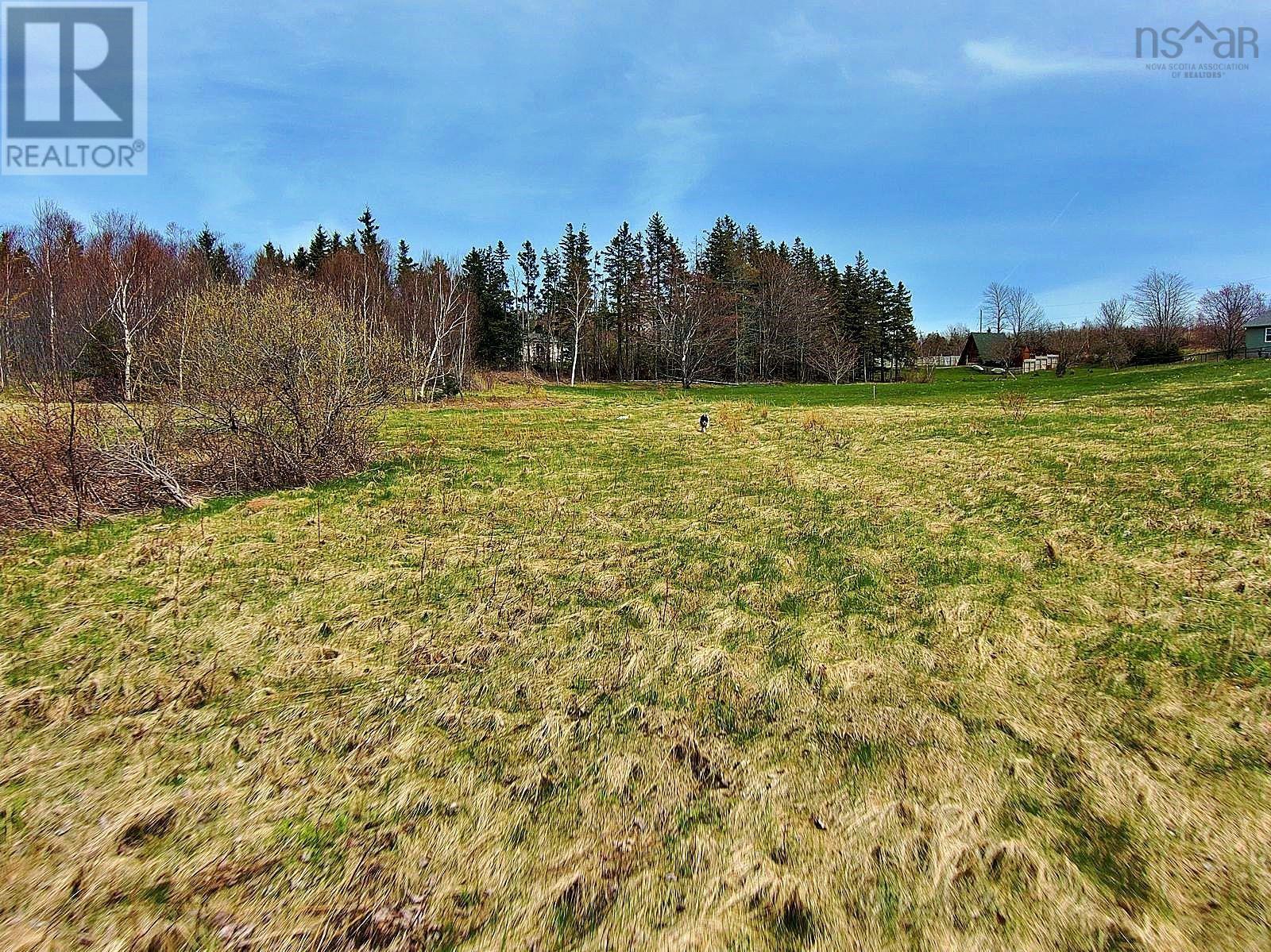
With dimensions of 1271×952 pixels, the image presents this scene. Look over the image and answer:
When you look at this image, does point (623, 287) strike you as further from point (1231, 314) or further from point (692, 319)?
point (1231, 314)

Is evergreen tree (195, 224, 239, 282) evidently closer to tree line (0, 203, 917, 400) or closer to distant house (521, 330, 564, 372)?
tree line (0, 203, 917, 400)

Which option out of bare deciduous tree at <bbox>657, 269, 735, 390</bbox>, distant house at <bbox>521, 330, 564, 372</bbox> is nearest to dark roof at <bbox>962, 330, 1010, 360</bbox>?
bare deciduous tree at <bbox>657, 269, 735, 390</bbox>

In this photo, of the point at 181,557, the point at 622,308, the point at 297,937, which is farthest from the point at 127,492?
the point at 622,308

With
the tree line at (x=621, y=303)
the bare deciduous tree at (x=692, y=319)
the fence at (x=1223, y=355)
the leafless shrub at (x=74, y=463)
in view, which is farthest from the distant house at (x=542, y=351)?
the fence at (x=1223, y=355)

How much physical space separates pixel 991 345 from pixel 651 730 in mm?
68408

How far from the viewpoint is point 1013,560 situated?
16.0ft

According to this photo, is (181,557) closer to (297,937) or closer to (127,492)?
(127,492)

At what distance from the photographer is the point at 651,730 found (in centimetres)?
298

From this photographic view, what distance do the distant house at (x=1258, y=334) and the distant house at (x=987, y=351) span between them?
47.1ft

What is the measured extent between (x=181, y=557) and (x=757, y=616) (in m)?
5.57

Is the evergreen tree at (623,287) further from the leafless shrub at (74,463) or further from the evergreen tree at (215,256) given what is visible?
the leafless shrub at (74,463)

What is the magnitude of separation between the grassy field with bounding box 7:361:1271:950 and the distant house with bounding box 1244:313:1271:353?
47124mm

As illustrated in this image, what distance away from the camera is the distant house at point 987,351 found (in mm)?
52594

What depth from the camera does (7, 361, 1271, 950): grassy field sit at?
6.54 ft
